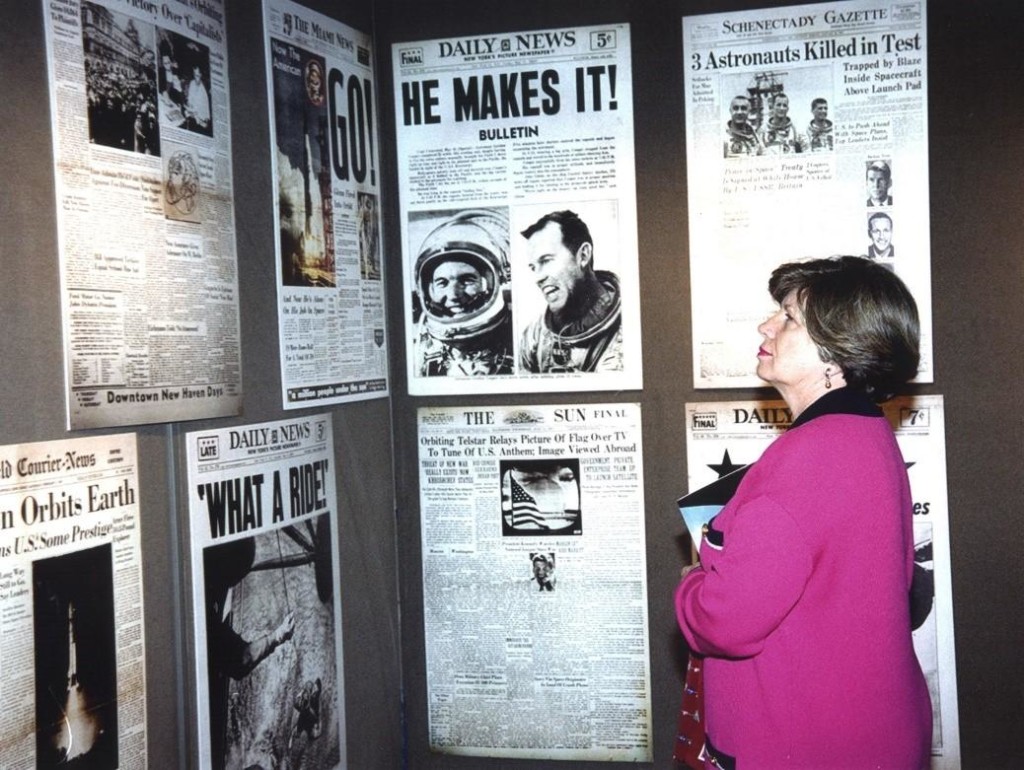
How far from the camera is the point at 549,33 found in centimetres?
243

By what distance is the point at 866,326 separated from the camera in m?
1.63

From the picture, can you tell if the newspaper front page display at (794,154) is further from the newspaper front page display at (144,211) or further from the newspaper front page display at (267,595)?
the newspaper front page display at (144,211)

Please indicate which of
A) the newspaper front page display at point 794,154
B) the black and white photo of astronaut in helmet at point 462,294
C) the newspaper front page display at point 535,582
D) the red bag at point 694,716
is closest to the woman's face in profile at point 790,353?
the red bag at point 694,716

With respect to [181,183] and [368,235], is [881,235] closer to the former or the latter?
[368,235]

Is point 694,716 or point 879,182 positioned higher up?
point 879,182

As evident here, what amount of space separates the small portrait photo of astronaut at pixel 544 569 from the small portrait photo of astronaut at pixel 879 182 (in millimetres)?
1132

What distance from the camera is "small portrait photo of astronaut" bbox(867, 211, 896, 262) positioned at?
Result: 2.29 metres

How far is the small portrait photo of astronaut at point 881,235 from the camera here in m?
2.29

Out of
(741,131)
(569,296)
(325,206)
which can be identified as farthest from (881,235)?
(325,206)

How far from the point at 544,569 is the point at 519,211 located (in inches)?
35.0

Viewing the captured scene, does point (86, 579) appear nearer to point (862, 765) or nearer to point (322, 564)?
point (322, 564)

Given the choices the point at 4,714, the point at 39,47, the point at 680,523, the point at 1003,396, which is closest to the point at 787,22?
the point at 1003,396

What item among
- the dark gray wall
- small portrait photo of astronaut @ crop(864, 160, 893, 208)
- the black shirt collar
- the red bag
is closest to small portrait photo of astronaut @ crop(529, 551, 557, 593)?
the dark gray wall

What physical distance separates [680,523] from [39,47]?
1.68 metres
